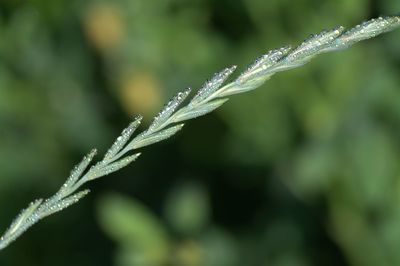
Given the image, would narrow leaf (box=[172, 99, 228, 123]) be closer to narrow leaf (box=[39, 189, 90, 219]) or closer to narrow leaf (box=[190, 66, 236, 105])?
narrow leaf (box=[190, 66, 236, 105])

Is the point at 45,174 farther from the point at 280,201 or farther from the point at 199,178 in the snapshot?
the point at 280,201

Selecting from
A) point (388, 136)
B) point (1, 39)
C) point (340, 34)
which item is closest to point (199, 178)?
point (388, 136)

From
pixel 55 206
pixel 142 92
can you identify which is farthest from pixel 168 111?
pixel 142 92

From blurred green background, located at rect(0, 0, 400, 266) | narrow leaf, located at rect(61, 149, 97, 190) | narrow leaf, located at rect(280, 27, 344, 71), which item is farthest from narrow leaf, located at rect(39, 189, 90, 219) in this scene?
blurred green background, located at rect(0, 0, 400, 266)

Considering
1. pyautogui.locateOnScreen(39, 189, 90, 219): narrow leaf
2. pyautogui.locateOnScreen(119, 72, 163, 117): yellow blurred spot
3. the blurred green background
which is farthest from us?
pyautogui.locateOnScreen(119, 72, 163, 117): yellow blurred spot

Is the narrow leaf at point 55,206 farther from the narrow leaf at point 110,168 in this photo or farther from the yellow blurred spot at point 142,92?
the yellow blurred spot at point 142,92

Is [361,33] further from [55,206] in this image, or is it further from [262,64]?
[55,206]

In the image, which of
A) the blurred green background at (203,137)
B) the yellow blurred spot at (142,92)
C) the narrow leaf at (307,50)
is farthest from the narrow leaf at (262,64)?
the yellow blurred spot at (142,92)

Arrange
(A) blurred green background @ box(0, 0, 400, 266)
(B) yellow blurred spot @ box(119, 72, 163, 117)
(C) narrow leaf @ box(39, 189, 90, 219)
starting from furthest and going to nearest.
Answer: (B) yellow blurred spot @ box(119, 72, 163, 117), (A) blurred green background @ box(0, 0, 400, 266), (C) narrow leaf @ box(39, 189, 90, 219)

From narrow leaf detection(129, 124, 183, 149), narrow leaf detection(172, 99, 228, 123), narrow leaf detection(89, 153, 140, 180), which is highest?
narrow leaf detection(172, 99, 228, 123)

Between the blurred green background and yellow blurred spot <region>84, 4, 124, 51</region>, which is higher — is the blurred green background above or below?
below
